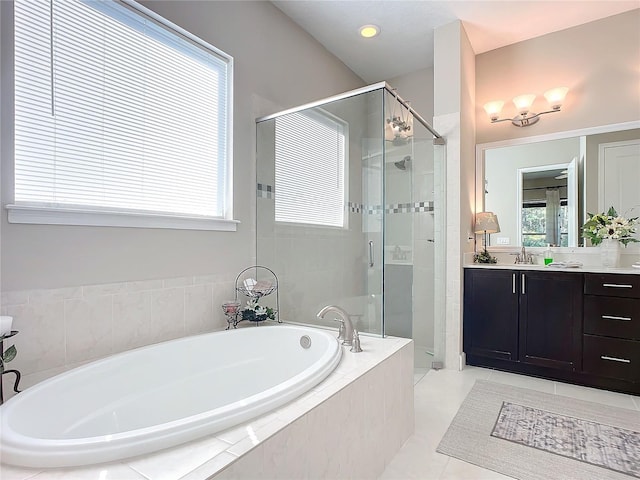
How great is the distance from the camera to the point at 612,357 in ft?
8.08

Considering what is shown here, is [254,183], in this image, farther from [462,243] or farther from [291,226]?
[462,243]

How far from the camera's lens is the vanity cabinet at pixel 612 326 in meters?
2.39

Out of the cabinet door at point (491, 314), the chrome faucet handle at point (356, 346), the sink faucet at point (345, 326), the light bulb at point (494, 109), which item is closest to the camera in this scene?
the chrome faucet handle at point (356, 346)

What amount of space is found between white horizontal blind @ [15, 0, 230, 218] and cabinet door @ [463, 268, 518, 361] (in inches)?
85.3

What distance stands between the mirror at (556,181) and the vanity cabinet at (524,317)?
59cm

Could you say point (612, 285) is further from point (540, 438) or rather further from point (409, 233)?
Result: point (409, 233)

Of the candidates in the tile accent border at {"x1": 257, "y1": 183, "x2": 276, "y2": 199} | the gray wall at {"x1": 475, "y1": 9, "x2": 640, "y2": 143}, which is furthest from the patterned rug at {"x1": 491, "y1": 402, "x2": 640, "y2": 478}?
the gray wall at {"x1": 475, "y1": 9, "x2": 640, "y2": 143}

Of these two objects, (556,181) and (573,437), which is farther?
(556,181)

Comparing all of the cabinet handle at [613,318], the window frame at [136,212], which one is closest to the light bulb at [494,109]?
the cabinet handle at [613,318]

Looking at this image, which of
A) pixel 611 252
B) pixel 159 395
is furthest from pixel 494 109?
pixel 159 395

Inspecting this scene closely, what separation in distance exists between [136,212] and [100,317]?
1.82 ft

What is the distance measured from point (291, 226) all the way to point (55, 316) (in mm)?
1569

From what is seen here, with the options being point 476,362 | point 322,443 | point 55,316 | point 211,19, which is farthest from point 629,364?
point 211,19

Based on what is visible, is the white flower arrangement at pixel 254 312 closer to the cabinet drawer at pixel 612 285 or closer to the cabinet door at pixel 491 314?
the cabinet door at pixel 491 314
